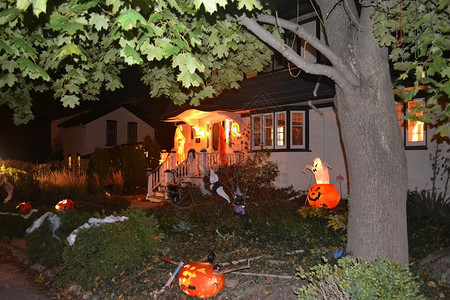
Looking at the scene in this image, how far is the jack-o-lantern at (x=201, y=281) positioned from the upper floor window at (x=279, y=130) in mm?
8340

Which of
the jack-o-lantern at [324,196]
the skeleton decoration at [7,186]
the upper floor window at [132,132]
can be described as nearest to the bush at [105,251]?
the jack-o-lantern at [324,196]

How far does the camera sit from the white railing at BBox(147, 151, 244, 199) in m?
16.1

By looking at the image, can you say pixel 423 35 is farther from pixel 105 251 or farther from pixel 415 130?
pixel 415 130

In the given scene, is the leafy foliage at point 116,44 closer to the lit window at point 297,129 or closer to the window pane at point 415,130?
the window pane at point 415,130

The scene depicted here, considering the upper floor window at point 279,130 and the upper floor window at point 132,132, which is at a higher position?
the upper floor window at point 132,132

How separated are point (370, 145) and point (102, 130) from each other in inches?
1195

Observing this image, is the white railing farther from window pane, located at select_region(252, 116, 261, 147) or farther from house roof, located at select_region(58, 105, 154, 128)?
house roof, located at select_region(58, 105, 154, 128)

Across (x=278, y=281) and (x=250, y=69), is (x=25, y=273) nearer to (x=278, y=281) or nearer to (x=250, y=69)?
(x=278, y=281)

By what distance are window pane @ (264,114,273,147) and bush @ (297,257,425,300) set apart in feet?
35.6

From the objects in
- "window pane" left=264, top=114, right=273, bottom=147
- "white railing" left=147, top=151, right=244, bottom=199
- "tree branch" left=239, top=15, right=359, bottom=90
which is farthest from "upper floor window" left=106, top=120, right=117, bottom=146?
"tree branch" left=239, top=15, right=359, bottom=90

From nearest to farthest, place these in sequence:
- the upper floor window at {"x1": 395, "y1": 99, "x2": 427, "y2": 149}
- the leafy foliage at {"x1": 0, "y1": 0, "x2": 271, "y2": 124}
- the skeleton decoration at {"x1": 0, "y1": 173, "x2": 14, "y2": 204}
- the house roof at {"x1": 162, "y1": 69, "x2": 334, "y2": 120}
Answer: the leafy foliage at {"x1": 0, "y1": 0, "x2": 271, "y2": 124}, the upper floor window at {"x1": 395, "y1": 99, "x2": 427, "y2": 149}, the house roof at {"x1": 162, "y1": 69, "x2": 334, "y2": 120}, the skeleton decoration at {"x1": 0, "y1": 173, "x2": 14, "y2": 204}

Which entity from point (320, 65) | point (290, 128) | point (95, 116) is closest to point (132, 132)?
point (95, 116)

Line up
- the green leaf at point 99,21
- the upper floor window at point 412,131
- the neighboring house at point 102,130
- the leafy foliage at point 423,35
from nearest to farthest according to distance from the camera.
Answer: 1. the green leaf at point 99,21
2. the leafy foliage at point 423,35
3. the upper floor window at point 412,131
4. the neighboring house at point 102,130

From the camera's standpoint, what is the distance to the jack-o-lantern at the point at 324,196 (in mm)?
10641
